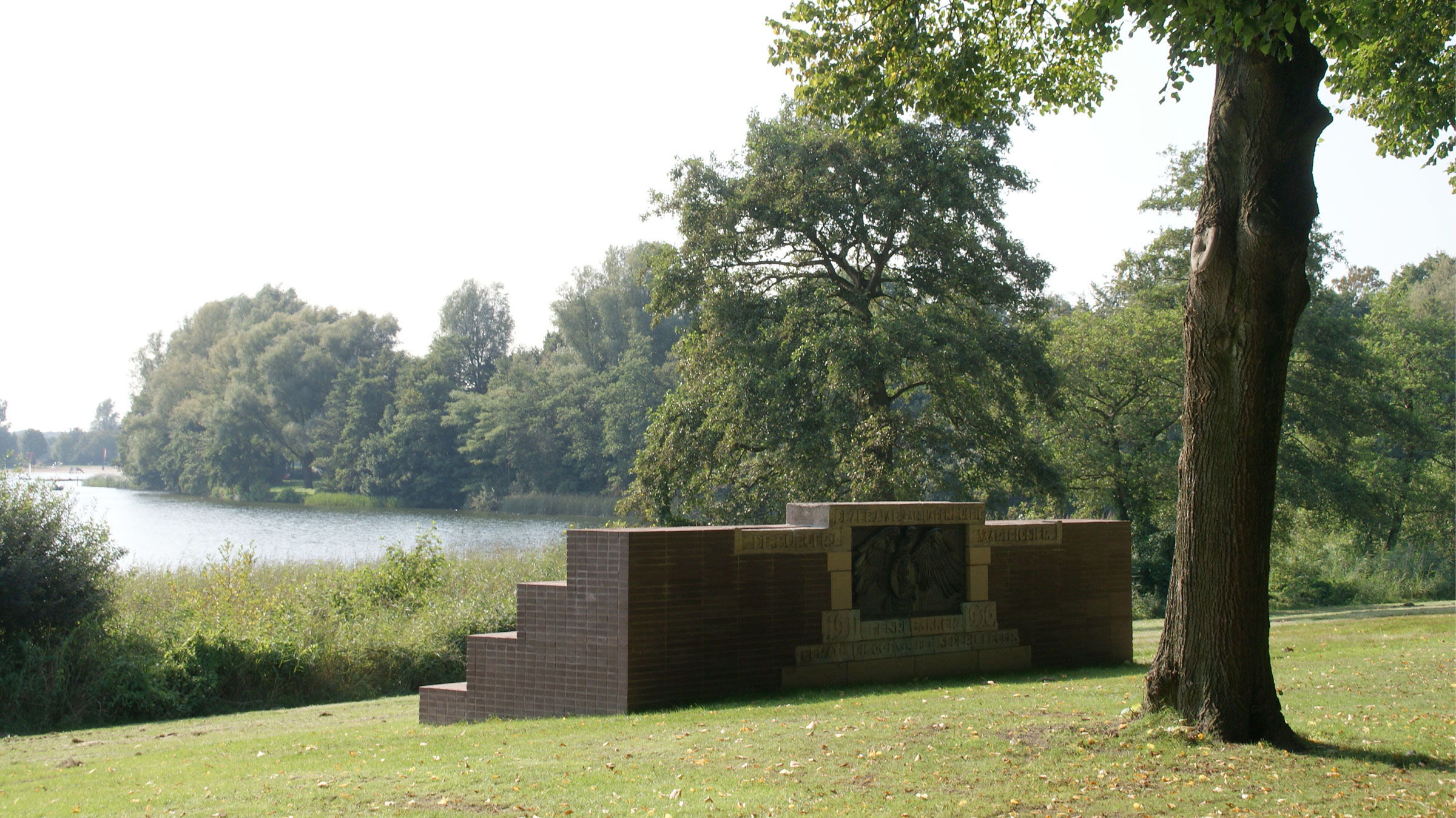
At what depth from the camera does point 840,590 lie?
12977 millimetres

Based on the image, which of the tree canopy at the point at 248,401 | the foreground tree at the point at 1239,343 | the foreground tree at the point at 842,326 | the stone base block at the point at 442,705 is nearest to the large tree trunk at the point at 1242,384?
the foreground tree at the point at 1239,343

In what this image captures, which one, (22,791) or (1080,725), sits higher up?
(1080,725)

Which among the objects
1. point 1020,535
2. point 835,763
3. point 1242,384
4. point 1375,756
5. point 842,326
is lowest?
point 835,763

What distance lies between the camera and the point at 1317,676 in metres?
12.0

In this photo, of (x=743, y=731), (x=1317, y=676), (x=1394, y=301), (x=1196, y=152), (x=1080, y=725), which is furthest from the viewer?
(x=1394, y=301)

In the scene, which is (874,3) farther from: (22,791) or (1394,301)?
(1394,301)

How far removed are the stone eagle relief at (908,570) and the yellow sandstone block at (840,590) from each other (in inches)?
8.3

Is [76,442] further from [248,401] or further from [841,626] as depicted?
[841,626]

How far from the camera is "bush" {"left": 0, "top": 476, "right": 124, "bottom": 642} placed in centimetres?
1670

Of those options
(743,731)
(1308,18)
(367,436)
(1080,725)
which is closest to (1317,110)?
(1308,18)

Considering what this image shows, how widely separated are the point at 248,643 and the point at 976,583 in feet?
35.2

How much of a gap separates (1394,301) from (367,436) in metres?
67.0

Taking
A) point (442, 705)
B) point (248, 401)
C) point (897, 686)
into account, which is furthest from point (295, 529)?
point (897, 686)

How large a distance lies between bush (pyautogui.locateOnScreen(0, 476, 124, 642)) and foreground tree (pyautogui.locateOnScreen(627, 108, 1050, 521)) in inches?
500
